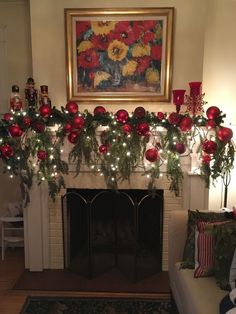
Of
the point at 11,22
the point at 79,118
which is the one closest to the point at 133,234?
the point at 79,118

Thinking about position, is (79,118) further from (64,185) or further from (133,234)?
(133,234)

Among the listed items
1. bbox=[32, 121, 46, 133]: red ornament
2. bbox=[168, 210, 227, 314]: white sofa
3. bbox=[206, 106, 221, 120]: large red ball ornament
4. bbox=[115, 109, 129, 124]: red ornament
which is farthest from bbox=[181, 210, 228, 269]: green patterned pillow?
bbox=[32, 121, 46, 133]: red ornament

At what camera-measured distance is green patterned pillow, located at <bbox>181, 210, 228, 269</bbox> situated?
2.27m

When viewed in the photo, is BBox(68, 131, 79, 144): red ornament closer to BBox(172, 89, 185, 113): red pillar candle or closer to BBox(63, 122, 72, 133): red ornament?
BBox(63, 122, 72, 133): red ornament

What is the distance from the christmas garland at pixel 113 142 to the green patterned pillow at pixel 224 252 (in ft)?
2.53

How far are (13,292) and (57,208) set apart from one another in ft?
2.68

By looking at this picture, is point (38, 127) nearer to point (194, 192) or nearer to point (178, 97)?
point (178, 97)

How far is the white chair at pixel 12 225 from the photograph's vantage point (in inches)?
129

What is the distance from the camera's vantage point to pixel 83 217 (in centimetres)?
322

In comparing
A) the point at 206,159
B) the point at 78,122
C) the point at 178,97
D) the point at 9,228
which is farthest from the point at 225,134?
the point at 9,228

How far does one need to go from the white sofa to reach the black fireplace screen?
63 centimetres

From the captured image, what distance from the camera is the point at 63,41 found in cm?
304

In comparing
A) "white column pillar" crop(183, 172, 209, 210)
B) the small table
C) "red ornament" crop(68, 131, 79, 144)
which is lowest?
the small table

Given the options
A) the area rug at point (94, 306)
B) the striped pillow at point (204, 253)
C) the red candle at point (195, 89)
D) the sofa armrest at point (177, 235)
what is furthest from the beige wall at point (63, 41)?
the area rug at point (94, 306)
